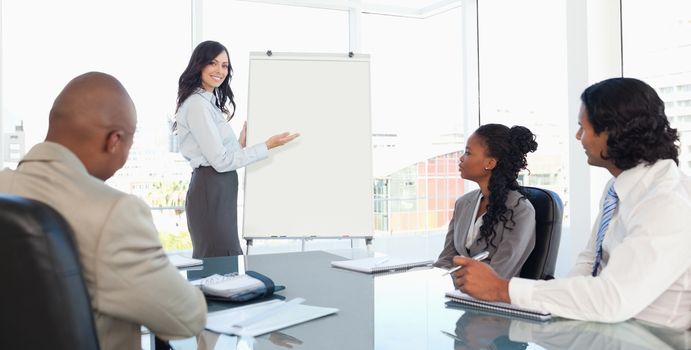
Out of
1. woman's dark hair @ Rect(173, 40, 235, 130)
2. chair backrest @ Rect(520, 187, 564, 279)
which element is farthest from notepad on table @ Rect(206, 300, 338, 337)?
woman's dark hair @ Rect(173, 40, 235, 130)

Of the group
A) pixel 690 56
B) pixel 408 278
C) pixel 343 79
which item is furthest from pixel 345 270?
pixel 690 56

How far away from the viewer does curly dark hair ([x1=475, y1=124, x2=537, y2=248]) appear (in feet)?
8.47

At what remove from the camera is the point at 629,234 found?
4.71ft

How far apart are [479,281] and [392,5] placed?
463 cm

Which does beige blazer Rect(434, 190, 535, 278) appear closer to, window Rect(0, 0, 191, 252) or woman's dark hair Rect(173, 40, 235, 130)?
woman's dark hair Rect(173, 40, 235, 130)

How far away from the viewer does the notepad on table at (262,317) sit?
55.4 inches

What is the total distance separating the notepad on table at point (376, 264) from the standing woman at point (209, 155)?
1.08 meters

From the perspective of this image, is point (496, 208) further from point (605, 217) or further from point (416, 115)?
point (416, 115)

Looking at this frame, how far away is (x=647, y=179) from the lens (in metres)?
1.53

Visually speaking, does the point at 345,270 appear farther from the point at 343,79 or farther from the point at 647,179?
the point at 343,79

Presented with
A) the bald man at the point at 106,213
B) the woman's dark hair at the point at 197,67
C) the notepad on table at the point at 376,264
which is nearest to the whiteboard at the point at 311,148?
the woman's dark hair at the point at 197,67

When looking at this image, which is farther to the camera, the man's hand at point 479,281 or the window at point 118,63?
the window at point 118,63

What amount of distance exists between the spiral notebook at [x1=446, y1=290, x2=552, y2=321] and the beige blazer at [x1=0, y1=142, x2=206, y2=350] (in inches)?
32.1

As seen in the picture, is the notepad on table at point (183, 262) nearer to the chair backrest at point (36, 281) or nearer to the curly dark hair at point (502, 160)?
the curly dark hair at point (502, 160)
